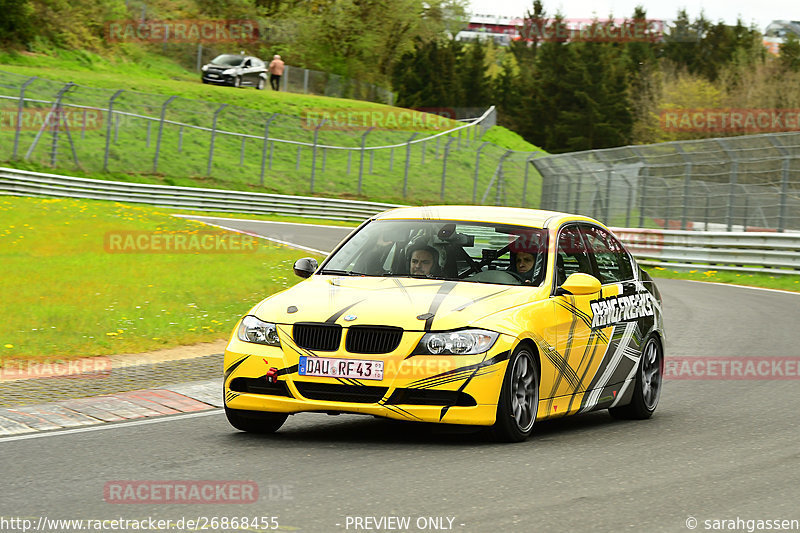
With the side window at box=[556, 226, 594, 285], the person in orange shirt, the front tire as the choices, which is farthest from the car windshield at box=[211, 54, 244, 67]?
the front tire

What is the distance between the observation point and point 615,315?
9.27 metres

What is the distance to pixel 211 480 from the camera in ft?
21.5

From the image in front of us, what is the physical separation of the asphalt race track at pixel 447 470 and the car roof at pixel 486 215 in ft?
4.87

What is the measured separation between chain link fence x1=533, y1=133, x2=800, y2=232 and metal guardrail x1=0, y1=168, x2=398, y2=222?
10.5m

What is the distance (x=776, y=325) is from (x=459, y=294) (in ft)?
33.4

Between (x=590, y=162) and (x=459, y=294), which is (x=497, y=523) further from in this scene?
(x=590, y=162)

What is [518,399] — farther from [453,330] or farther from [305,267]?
[305,267]

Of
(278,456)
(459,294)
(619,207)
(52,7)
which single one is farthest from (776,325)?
(52,7)

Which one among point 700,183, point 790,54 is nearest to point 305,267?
point 700,183

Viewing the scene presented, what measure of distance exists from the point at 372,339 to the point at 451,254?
1.38m

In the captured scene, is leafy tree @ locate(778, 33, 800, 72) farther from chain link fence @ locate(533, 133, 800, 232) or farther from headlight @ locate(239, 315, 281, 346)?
headlight @ locate(239, 315, 281, 346)

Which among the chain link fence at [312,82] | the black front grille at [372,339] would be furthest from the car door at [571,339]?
the chain link fence at [312,82]

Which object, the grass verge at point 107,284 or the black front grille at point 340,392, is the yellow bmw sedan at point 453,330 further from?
the grass verge at point 107,284

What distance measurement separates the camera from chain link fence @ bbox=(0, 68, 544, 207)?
4241 centimetres
